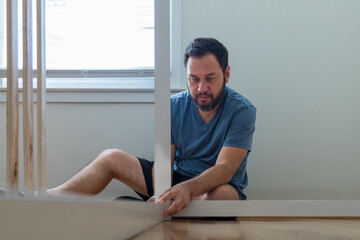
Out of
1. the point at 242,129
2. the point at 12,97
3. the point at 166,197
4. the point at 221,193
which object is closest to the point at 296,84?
the point at 242,129

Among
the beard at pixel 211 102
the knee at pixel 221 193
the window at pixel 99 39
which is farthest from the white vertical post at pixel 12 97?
the window at pixel 99 39

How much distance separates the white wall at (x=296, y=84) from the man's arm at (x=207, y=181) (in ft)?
1.03

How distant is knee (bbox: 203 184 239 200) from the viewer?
5.84ft

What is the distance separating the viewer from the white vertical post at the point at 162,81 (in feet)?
5.19

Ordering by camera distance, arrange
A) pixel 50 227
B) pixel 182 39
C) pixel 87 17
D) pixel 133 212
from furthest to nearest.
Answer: pixel 87 17 → pixel 182 39 → pixel 133 212 → pixel 50 227

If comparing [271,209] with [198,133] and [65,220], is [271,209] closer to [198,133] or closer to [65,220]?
[198,133]

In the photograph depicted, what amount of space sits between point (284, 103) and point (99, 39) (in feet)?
3.20

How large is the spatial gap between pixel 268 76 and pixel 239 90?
0.51 feet

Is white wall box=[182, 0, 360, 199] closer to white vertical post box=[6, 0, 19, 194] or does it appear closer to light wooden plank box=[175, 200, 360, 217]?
light wooden plank box=[175, 200, 360, 217]

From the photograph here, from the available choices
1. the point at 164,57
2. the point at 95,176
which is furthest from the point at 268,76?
the point at 95,176

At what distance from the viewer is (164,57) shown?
5.21 ft

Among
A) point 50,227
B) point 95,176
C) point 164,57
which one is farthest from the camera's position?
point 95,176

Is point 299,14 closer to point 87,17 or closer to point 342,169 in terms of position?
point 342,169

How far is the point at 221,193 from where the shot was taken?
1788 mm
